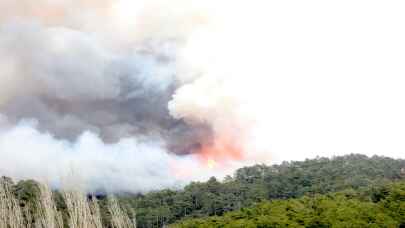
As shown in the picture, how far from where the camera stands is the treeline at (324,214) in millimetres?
47969

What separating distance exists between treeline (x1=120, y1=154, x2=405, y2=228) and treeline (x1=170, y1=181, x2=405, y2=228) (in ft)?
115

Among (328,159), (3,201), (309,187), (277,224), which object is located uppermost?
(328,159)

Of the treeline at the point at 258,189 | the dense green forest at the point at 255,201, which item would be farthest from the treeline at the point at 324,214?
the treeline at the point at 258,189

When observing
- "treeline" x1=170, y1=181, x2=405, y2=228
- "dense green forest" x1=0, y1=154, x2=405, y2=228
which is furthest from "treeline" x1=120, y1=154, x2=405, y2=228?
"treeline" x1=170, y1=181, x2=405, y2=228

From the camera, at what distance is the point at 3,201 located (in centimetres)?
5303

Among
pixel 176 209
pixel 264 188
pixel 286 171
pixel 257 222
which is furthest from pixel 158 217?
pixel 257 222

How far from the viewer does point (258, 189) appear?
4252 inches

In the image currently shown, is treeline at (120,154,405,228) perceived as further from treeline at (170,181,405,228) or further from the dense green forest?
treeline at (170,181,405,228)

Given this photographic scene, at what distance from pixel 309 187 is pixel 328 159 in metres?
32.1

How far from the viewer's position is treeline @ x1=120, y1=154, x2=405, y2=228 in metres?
96.6

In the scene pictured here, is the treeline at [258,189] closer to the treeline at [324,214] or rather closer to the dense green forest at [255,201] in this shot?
the dense green forest at [255,201]

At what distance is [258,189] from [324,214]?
5831 cm

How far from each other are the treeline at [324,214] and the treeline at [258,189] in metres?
35.1

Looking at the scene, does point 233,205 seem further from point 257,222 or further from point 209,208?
point 257,222
